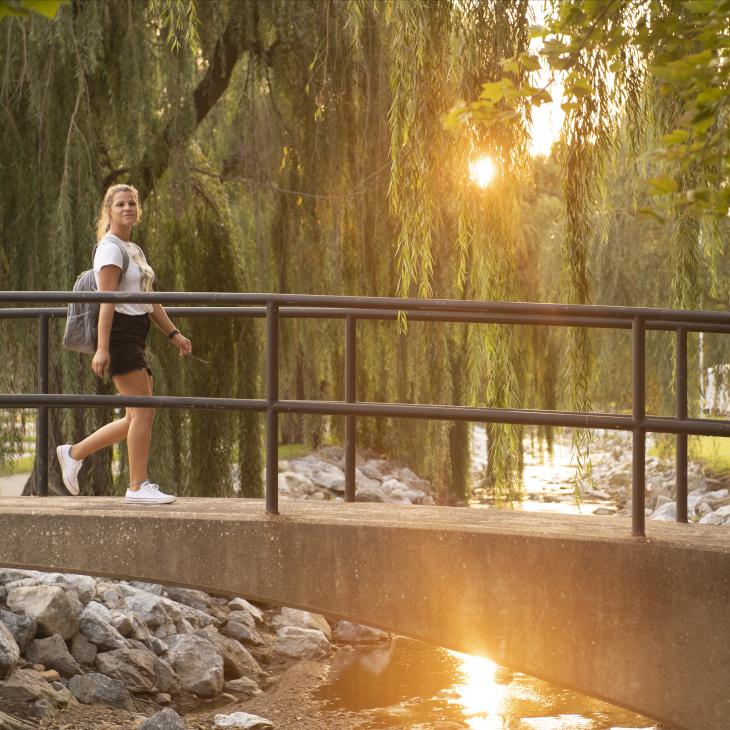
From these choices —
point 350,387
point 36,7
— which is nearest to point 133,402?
point 350,387

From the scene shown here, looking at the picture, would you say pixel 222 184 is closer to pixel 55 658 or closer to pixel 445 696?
pixel 55 658

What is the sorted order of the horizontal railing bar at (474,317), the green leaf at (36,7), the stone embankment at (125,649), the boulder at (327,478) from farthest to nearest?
the boulder at (327,478) → the stone embankment at (125,649) → the horizontal railing bar at (474,317) → the green leaf at (36,7)

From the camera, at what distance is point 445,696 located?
9.14 m

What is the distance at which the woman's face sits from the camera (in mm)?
5051

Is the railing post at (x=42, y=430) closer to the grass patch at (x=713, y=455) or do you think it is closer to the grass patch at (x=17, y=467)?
the grass patch at (x=17, y=467)

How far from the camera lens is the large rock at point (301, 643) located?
34.1ft

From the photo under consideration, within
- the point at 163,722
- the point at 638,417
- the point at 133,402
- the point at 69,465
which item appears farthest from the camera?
the point at 163,722

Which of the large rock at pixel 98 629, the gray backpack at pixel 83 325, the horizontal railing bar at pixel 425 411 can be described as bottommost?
the large rock at pixel 98 629

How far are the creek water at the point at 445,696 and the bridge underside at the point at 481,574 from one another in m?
3.96

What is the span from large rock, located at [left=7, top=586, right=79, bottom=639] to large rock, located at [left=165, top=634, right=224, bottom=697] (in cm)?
80

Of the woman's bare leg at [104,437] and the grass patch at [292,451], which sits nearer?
the woman's bare leg at [104,437]

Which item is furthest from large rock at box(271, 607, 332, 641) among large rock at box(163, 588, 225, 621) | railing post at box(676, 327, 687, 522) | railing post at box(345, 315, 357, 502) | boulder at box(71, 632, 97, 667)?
railing post at box(676, 327, 687, 522)

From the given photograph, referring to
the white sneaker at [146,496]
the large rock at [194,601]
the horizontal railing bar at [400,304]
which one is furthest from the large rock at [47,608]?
the horizontal railing bar at [400,304]

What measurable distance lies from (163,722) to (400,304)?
4519 mm
